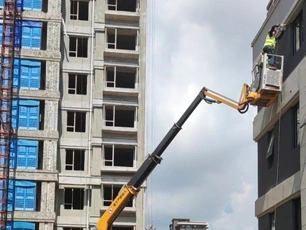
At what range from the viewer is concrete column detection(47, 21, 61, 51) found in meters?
62.6

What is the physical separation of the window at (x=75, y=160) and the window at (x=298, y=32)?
3619 centimetres

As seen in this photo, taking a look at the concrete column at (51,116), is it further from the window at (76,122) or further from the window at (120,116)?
the window at (120,116)

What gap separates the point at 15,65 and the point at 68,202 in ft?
41.5

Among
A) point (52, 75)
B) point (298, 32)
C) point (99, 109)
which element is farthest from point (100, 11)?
point (298, 32)

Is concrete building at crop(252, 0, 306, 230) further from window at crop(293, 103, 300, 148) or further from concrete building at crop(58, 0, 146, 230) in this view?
concrete building at crop(58, 0, 146, 230)

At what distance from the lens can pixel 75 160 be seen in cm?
6309

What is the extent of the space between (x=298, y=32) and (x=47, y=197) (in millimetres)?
34723

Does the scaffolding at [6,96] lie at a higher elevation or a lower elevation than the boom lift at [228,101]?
higher

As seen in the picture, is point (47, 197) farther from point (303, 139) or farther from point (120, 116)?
point (303, 139)

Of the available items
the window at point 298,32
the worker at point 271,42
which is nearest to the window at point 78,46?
the worker at point 271,42

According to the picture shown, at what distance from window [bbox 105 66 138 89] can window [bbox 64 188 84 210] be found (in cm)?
1036

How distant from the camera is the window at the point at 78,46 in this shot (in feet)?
216

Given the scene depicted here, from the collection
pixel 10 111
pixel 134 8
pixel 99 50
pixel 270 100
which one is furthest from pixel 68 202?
pixel 270 100

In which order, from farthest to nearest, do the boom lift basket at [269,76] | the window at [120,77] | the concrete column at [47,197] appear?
the window at [120,77], the concrete column at [47,197], the boom lift basket at [269,76]
